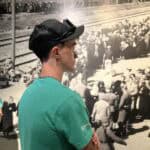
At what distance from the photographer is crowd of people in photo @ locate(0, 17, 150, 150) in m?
2.38

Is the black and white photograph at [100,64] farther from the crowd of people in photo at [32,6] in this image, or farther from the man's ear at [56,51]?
the man's ear at [56,51]

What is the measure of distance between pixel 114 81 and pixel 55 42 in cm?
128

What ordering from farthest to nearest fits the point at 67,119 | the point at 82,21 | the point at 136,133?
1. the point at 82,21
2. the point at 136,133
3. the point at 67,119

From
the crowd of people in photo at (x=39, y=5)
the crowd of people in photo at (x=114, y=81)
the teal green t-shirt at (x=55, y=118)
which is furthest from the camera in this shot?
the crowd of people in photo at (x=39, y=5)

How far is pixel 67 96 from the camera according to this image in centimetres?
113

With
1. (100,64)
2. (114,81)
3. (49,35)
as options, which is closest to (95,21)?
(100,64)

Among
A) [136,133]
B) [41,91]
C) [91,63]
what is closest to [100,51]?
[91,63]

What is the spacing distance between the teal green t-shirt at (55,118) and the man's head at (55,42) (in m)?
0.07

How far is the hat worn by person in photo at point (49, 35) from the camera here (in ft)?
3.95

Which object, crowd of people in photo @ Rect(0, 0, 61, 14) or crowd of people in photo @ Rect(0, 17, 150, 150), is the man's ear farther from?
crowd of people in photo @ Rect(0, 0, 61, 14)

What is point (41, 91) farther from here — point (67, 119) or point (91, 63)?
point (91, 63)

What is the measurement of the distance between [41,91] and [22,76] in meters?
1.57

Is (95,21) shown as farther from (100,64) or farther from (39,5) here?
(39,5)

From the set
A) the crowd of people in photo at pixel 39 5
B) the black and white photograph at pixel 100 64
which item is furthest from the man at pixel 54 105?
the crowd of people in photo at pixel 39 5
